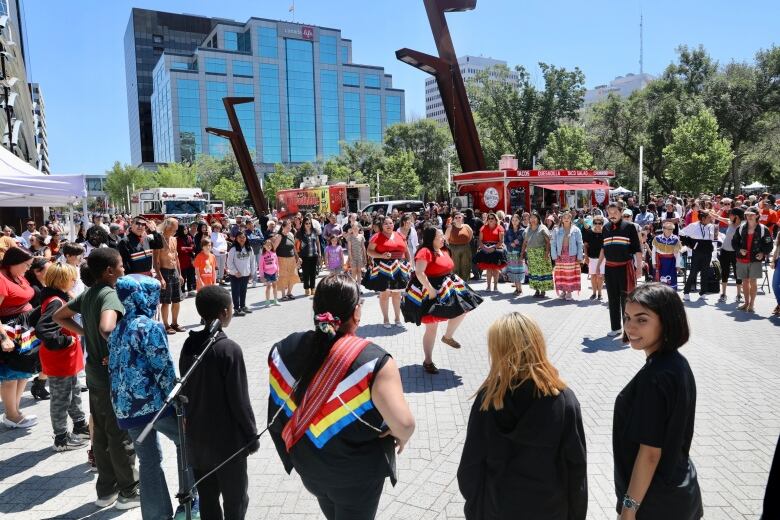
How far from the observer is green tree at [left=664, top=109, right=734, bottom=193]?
109ft

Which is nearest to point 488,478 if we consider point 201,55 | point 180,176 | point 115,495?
point 115,495

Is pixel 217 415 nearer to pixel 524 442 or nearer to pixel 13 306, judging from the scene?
pixel 524 442

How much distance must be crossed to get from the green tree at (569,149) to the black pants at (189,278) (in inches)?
1362

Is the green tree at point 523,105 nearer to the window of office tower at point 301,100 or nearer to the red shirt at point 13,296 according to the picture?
the red shirt at point 13,296

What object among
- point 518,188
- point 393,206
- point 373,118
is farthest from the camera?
point 373,118

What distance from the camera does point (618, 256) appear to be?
7.88 meters

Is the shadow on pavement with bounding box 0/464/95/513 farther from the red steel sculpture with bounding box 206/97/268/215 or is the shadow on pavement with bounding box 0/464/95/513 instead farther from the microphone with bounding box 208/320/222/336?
the red steel sculpture with bounding box 206/97/268/215

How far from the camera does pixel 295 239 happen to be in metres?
13.7

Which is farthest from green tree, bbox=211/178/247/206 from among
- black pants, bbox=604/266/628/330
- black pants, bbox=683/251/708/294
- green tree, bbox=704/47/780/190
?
black pants, bbox=604/266/628/330

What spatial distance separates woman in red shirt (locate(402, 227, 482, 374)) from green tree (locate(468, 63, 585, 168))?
134 ft

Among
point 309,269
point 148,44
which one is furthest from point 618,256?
point 148,44

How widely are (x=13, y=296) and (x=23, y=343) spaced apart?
48cm

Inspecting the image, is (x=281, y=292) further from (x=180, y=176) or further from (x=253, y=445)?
(x=180, y=176)

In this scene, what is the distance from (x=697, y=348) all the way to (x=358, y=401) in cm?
682
